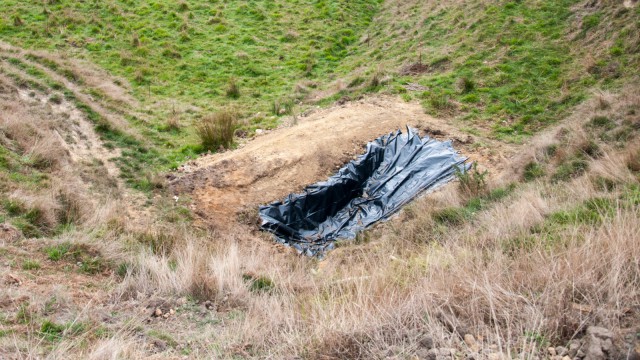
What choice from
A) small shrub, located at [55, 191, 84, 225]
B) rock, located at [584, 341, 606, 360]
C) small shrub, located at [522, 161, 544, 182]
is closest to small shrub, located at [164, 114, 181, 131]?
small shrub, located at [55, 191, 84, 225]

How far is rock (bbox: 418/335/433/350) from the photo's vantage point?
2729 millimetres

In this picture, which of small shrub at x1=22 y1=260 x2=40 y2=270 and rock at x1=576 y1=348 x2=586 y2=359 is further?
small shrub at x1=22 y1=260 x2=40 y2=270

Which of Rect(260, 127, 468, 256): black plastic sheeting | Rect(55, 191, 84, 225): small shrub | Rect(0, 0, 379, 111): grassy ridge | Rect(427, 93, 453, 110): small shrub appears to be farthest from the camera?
Rect(0, 0, 379, 111): grassy ridge

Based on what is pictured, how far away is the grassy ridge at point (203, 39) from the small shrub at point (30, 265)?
723 centimetres

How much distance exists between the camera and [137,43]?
543 inches

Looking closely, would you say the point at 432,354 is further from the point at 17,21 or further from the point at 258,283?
the point at 17,21

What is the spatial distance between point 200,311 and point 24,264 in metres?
1.76

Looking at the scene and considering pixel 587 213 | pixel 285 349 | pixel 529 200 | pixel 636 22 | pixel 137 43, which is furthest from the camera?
pixel 137 43

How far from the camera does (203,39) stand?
14375mm

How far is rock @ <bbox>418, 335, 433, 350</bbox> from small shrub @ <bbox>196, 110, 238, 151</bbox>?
712 centimetres

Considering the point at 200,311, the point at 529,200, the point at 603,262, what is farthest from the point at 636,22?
the point at 200,311

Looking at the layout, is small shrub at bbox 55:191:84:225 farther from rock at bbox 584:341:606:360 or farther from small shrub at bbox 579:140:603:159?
small shrub at bbox 579:140:603:159

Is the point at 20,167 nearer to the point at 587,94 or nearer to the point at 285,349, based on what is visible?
the point at 285,349

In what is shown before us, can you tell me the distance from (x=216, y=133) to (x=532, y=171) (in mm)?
5391
